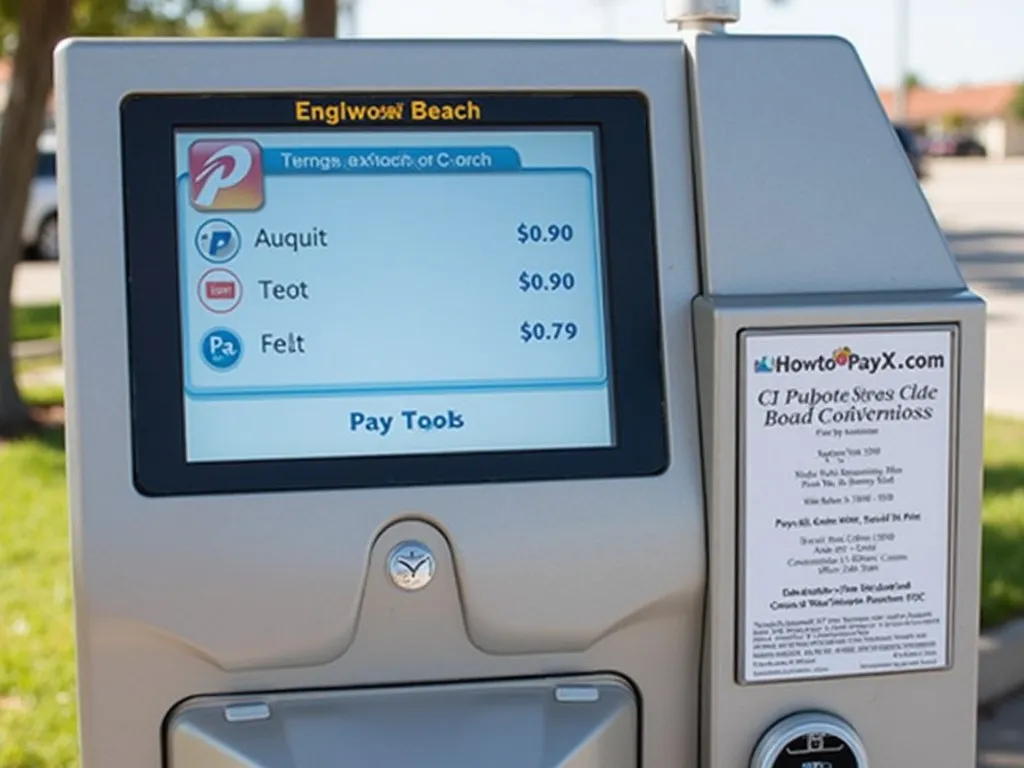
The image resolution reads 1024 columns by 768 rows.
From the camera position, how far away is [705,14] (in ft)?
5.95

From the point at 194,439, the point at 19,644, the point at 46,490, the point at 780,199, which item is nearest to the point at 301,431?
the point at 194,439

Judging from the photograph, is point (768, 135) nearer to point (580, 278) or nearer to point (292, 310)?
point (580, 278)

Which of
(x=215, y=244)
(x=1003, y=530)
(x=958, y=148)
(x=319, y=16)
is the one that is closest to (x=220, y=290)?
(x=215, y=244)

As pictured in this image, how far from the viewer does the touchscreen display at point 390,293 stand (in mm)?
1624

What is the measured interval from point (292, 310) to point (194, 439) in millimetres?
164

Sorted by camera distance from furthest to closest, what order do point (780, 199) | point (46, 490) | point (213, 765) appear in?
point (46, 490)
point (780, 199)
point (213, 765)

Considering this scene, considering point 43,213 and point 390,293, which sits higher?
point 43,213

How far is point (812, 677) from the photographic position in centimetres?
168

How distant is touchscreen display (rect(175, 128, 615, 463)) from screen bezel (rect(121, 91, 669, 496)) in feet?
0.04

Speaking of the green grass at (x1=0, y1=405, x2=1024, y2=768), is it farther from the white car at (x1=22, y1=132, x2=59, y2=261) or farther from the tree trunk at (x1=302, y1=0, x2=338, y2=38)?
the white car at (x1=22, y1=132, x2=59, y2=261)

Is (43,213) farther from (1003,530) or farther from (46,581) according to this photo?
(1003,530)

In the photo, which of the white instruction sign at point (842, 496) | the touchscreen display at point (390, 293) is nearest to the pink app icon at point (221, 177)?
the touchscreen display at point (390, 293)

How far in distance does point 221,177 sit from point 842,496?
2.37ft

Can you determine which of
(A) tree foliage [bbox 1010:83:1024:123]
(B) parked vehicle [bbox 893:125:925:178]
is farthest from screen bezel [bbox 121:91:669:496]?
(A) tree foliage [bbox 1010:83:1024:123]
